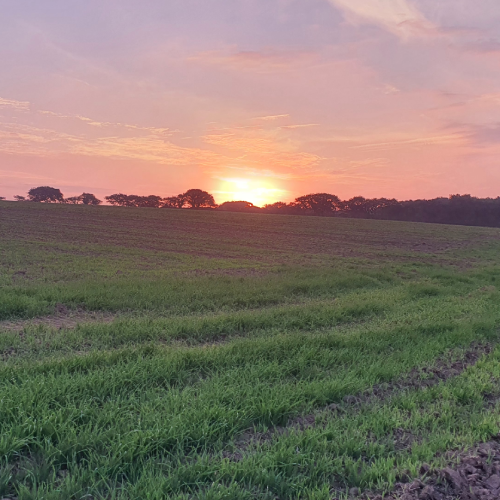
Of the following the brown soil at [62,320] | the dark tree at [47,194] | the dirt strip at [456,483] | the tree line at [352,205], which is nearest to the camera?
the dirt strip at [456,483]

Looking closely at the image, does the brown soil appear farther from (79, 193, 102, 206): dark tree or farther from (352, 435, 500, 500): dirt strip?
(79, 193, 102, 206): dark tree

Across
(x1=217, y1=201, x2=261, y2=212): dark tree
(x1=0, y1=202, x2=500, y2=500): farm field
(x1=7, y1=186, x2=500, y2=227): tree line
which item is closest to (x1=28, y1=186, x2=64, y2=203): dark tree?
(x1=7, y1=186, x2=500, y2=227): tree line

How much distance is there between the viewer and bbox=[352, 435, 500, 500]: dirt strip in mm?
2877

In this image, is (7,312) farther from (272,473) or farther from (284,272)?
(284,272)

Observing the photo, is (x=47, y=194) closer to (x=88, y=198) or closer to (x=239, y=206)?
(x=88, y=198)

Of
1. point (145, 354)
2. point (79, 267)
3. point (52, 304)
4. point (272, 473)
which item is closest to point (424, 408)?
point (272, 473)

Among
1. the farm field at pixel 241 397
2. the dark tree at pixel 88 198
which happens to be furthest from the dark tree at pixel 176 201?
the farm field at pixel 241 397

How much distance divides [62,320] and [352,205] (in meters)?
86.8

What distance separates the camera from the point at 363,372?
17.3ft

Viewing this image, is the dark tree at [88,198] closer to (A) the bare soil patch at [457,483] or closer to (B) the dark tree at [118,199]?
(B) the dark tree at [118,199]

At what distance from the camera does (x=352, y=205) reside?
3514 inches

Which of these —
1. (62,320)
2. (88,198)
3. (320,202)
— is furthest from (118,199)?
(62,320)

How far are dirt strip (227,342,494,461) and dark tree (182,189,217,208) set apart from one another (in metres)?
88.5

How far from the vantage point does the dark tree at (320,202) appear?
291ft
